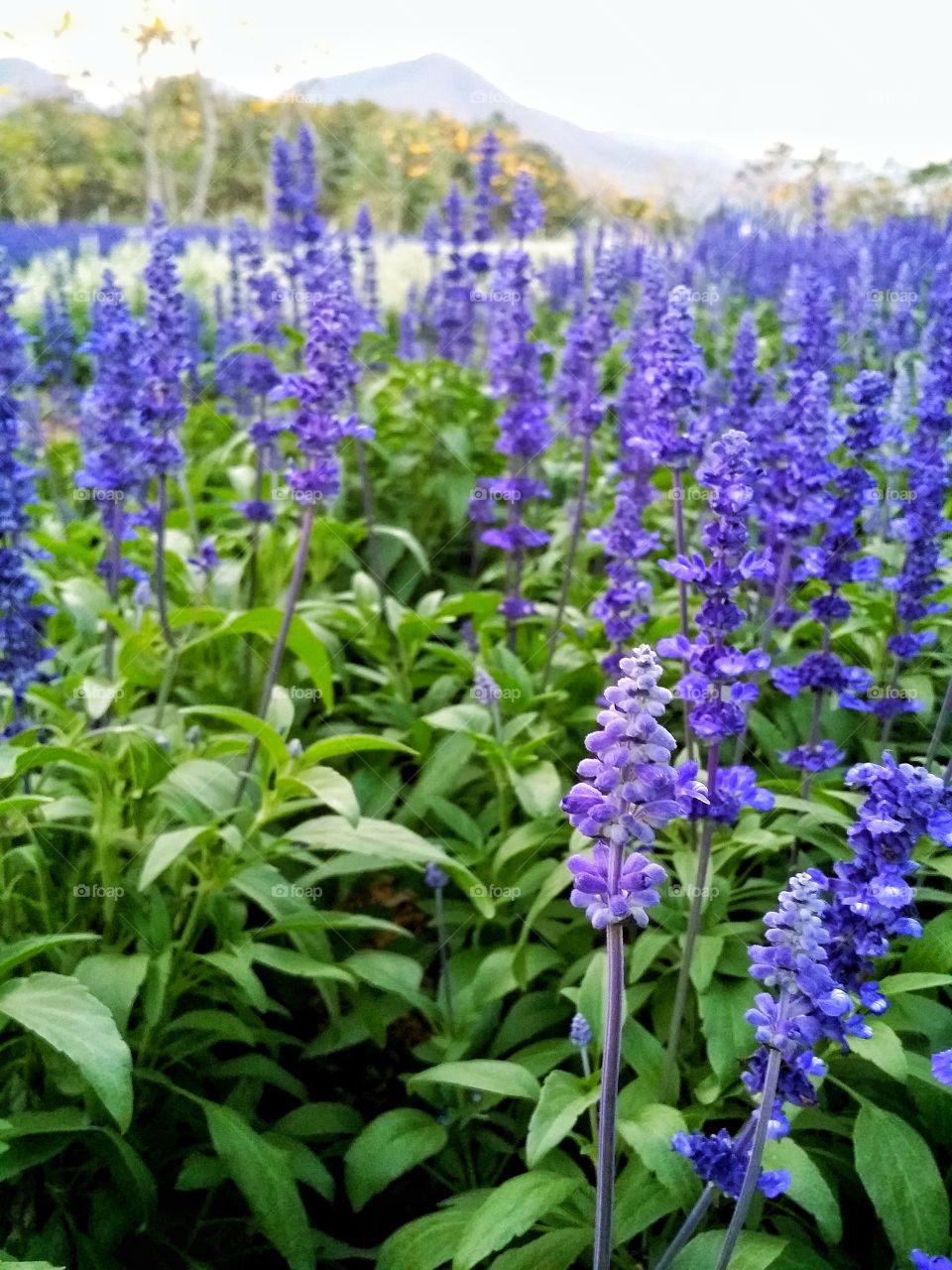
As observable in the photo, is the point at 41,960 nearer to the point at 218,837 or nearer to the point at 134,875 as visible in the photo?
the point at 134,875

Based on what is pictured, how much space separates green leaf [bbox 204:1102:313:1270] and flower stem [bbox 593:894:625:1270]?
113 cm

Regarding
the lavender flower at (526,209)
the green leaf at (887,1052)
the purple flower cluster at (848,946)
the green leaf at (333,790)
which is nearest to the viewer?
the purple flower cluster at (848,946)

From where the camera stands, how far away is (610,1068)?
6.62 ft

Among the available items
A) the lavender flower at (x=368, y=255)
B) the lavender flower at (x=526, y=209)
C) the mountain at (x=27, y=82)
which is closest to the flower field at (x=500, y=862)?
the lavender flower at (x=526, y=209)

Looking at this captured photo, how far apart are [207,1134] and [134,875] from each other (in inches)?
29.8

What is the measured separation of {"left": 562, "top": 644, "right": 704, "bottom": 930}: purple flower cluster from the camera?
1.75m

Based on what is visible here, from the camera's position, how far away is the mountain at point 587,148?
1619 cm

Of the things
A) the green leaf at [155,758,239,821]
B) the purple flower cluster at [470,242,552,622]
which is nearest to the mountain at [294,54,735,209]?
the purple flower cluster at [470,242,552,622]

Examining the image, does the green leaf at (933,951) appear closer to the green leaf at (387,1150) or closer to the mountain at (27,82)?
the green leaf at (387,1150)

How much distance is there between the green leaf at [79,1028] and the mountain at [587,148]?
1198 cm

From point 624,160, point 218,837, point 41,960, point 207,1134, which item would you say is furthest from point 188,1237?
point 624,160

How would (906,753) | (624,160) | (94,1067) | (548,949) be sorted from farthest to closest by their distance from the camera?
1. (624,160)
2. (906,753)
3. (548,949)
4. (94,1067)

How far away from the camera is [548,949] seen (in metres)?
3.76

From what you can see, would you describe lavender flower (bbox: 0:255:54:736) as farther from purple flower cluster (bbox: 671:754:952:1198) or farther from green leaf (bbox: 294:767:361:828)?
purple flower cluster (bbox: 671:754:952:1198)
